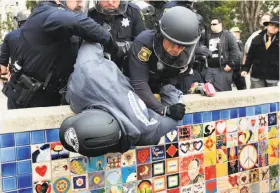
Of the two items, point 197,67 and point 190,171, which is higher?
point 197,67

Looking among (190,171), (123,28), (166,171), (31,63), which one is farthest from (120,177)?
(123,28)

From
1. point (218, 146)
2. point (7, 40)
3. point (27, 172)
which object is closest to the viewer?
point (27, 172)

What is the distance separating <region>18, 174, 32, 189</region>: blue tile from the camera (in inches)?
89.5

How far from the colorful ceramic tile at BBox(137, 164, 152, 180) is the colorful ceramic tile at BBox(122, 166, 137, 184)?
0.03 metres

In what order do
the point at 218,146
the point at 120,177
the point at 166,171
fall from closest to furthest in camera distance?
1. the point at 120,177
2. the point at 166,171
3. the point at 218,146

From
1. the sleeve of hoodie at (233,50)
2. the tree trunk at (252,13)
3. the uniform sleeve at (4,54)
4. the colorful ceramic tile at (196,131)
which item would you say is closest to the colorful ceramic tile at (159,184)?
the colorful ceramic tile at (196,131)

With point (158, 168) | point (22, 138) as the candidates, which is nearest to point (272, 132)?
point (158, 168)

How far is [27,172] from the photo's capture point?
89.9 inches

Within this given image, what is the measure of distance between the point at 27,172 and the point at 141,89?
81 cm

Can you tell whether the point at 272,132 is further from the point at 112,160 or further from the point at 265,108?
the point at 112,160

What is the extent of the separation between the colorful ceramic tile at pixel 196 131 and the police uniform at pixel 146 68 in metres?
0.34

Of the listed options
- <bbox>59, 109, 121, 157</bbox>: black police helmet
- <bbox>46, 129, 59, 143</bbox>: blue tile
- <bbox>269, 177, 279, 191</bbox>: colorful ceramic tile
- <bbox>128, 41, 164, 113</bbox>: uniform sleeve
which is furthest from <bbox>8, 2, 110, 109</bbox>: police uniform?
<bbox>269, 177, 279, 191</bbox>: colorful ceramic tile

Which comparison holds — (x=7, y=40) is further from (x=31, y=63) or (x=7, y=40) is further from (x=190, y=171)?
(x=190, y=171)

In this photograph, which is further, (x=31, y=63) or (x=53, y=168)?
(x=31, y=63)
